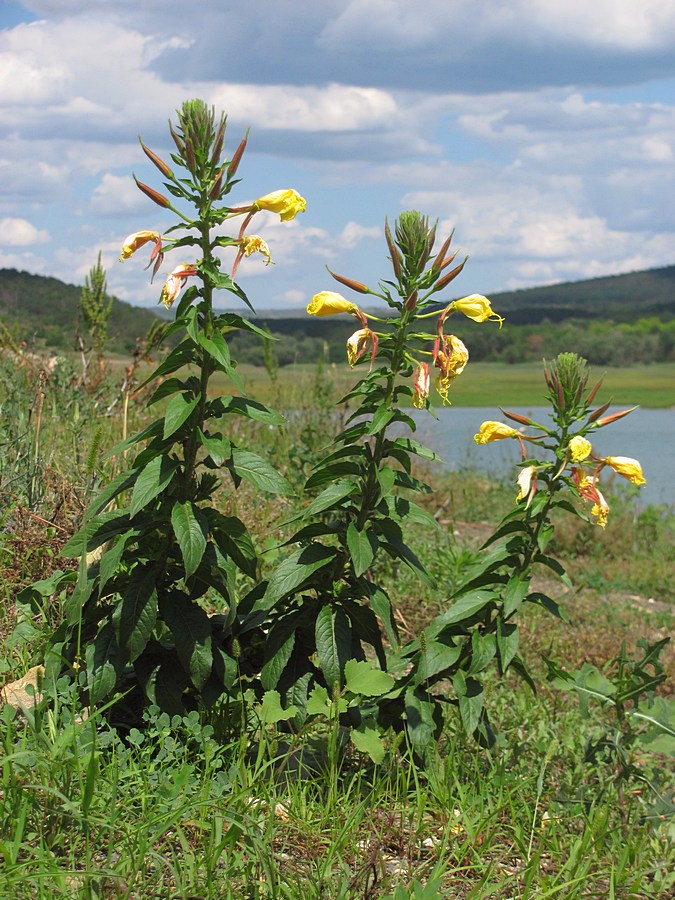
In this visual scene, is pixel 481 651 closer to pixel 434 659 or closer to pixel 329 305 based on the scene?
pixel 434 659

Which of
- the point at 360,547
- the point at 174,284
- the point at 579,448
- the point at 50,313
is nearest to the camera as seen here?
the point at 174,284

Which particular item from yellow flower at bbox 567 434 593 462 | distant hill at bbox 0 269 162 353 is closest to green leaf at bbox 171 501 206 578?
yellow flower at bbox 567 434 593 462

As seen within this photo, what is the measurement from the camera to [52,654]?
2.61 m

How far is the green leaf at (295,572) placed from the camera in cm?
265

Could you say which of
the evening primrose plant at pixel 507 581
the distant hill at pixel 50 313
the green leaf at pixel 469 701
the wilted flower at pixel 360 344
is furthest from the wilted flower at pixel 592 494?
the distant hill at pixel 50 313

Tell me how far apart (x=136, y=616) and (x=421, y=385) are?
108 centimetres

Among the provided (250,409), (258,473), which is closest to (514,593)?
(258,473)

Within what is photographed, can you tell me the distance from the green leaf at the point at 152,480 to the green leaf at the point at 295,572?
1.47 feet

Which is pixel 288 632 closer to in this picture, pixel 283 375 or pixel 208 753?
pixel 208 753

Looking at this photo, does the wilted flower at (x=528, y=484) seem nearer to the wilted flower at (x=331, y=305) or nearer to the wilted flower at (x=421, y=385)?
the wilted flower at (x=421, y=385)

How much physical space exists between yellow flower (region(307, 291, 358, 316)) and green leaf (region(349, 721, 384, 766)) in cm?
127

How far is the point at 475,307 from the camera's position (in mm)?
2699

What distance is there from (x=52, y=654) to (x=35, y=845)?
58 centimetres

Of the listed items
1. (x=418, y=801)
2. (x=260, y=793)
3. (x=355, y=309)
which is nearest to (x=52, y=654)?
(x=260, y=793)
